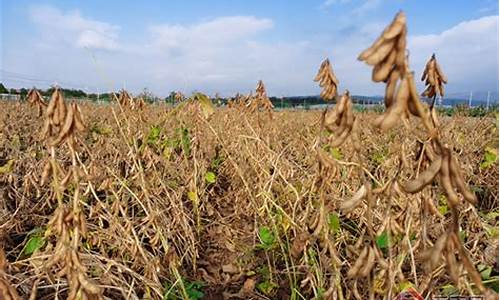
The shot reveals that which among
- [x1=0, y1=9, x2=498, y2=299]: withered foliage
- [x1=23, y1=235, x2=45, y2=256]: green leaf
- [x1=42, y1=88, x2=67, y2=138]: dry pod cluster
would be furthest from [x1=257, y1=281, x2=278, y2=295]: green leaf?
[x1=42, y1=88, x2=67, y2=138]: dry pod cluster

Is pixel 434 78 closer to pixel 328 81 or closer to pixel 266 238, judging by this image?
pixel 328 81

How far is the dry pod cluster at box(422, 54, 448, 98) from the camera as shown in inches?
38.2

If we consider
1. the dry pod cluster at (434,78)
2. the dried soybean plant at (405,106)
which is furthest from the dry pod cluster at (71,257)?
the dry pod cluster at (434,78)

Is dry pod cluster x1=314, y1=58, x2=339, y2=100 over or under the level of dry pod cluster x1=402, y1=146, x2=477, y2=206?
over

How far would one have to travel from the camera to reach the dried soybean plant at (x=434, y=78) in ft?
3.19

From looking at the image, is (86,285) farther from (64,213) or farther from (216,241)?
(216,241)

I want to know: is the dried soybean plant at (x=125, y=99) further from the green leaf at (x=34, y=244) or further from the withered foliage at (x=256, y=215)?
the green leaf at (x=34, y=244)

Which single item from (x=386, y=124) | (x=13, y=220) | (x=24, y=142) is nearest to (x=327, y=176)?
(x=386, y=124)

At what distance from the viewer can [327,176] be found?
100 cm

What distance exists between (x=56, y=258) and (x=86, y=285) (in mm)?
74

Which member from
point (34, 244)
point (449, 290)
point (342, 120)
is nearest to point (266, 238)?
point (449, 290)

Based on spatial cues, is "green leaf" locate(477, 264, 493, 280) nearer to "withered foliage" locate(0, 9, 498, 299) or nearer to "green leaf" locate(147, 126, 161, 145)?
"withered foliage" locate(0, 9, 498, 299)

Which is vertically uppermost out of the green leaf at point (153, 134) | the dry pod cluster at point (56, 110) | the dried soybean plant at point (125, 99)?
the dry pod cluster at point (56, 110)

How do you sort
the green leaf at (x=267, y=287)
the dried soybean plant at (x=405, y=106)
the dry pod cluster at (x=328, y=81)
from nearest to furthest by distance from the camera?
the dried soybean plant at (x=405, y=106) < the dry pod cluster at (x=328, y=81) < the green leaf at (x=267, y=287)
